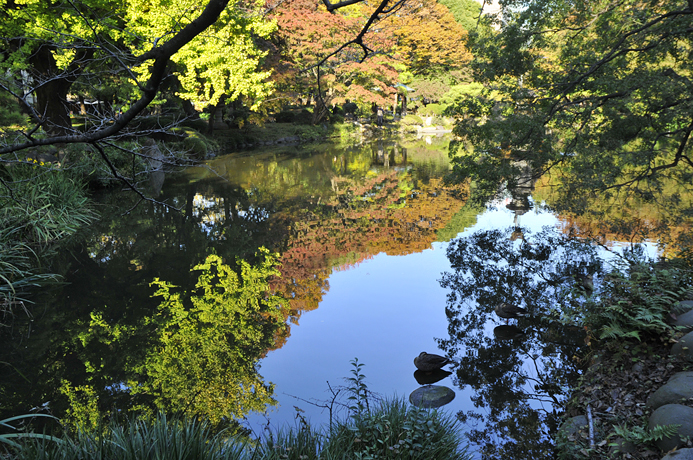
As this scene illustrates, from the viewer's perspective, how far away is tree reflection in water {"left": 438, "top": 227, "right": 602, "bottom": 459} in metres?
4.07

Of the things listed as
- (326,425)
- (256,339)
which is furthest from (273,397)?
(256,339)

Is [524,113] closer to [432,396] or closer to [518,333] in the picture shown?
[518,333]

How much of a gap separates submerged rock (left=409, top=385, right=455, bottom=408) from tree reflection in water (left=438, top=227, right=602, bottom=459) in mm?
227

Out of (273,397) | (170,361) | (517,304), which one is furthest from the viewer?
(517,304)

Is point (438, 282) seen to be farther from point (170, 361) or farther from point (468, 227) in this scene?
point (170, 361)

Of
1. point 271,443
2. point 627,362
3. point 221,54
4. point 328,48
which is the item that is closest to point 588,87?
point 627,362

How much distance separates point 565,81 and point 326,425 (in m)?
6.83

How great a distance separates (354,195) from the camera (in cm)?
1352

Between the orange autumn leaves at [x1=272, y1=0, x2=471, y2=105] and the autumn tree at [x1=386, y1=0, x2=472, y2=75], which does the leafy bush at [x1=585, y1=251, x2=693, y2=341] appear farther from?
the autumn tree at [x1=386, y1=0, x2=472, y2=75]

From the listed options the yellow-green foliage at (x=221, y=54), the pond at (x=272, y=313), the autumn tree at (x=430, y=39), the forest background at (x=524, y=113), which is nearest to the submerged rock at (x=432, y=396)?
the pond at (x=272, y=313)

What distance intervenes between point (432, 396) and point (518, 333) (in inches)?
70.5

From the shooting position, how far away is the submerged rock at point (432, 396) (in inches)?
173

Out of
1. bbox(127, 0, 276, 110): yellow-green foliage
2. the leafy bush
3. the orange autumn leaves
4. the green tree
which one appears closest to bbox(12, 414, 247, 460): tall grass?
the leafy bush

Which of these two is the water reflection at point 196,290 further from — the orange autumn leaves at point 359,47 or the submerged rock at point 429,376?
the orange autumn leaves at point 359,47
